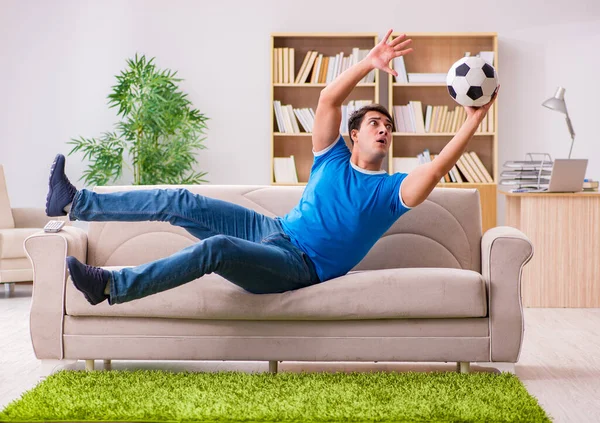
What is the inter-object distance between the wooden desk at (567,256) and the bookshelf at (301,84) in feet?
6.16

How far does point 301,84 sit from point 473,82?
10.6 feet

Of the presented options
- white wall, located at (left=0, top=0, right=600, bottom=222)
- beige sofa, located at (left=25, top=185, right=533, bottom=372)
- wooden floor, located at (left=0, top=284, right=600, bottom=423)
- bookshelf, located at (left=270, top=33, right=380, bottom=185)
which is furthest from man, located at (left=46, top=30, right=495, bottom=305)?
white wall, located at (left=0, top=0, right=600, bottom=222)

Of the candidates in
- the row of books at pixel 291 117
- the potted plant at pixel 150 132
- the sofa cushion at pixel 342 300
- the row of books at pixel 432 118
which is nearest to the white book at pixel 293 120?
the row of books at pixel 291 117

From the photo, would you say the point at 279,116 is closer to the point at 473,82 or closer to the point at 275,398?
the point at 473,82

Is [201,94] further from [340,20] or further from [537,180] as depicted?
[537,180]

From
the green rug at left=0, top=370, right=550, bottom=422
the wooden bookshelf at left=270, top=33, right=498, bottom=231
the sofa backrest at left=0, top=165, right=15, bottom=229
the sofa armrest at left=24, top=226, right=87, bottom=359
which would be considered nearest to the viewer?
the green rug at left=0, top=370, right=550, bottom=422

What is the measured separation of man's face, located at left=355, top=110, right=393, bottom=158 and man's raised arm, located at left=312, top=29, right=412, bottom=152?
0.10m

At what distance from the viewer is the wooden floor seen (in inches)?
97.6

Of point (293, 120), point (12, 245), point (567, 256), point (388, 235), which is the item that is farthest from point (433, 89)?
point (12, 245)

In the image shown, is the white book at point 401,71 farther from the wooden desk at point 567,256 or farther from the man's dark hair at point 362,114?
the man's dark hair at point 362,114

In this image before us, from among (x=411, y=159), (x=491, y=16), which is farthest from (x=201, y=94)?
(x=491, y=16)

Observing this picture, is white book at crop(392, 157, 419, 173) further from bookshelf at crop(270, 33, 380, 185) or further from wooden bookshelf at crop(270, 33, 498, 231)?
bookshelf at crop(270, 33, 380, 185)

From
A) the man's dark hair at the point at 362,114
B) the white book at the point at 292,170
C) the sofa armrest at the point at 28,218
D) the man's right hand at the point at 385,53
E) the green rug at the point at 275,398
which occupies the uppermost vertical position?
the man's right hand at the point at 385,53

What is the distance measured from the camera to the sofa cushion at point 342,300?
2.65 m
